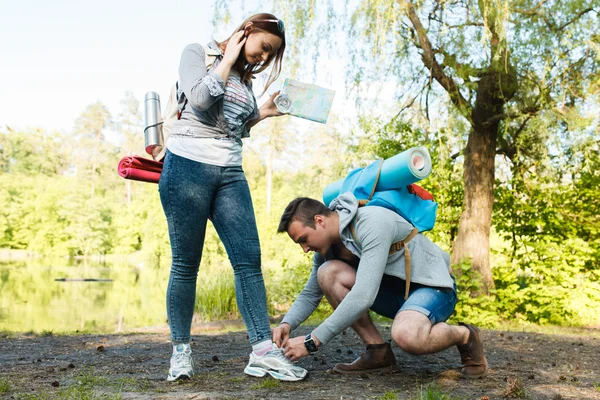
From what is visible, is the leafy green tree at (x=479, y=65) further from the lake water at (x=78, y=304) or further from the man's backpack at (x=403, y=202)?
the lake water at (x=78, y=304)

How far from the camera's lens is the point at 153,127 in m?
2.90

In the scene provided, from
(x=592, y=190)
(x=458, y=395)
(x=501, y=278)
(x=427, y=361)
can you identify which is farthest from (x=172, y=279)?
(x=592, y=190)

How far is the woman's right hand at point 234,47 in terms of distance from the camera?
2.68 m

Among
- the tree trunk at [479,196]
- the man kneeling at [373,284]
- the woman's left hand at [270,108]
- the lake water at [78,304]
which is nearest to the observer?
the man kneeling at [373,284]

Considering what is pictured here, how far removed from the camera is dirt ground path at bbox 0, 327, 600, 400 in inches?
99.6

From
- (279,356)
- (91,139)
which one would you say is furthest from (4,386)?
(91,139)

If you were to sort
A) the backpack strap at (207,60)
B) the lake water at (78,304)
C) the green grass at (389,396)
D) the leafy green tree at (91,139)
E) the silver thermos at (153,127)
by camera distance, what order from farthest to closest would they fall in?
the leafy green tree at (91,139), the lake water at (78,304), the silver thermos at (153,127), the backpack strap at (207,60), the green grass at (389,396)

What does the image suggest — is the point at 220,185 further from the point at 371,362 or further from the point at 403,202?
the point at 371,362

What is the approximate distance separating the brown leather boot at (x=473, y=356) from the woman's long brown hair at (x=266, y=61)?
151 cm

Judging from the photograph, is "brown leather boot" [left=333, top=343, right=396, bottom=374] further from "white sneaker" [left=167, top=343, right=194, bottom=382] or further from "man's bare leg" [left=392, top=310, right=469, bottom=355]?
"white sneaker" [left=167, top=343, right=194, bottom=382]

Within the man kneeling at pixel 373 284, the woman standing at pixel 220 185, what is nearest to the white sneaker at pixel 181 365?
the woman standing at pixel 220 185

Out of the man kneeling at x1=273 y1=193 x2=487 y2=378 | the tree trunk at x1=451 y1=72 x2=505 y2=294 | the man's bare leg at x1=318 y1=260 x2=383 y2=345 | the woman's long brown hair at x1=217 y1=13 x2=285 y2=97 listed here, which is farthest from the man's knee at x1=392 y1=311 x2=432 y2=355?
the tree trunk at x1=451 y1=72 x2=505 y2=294

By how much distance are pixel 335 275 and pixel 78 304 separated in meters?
12.1

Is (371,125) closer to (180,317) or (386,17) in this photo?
(386,17)
